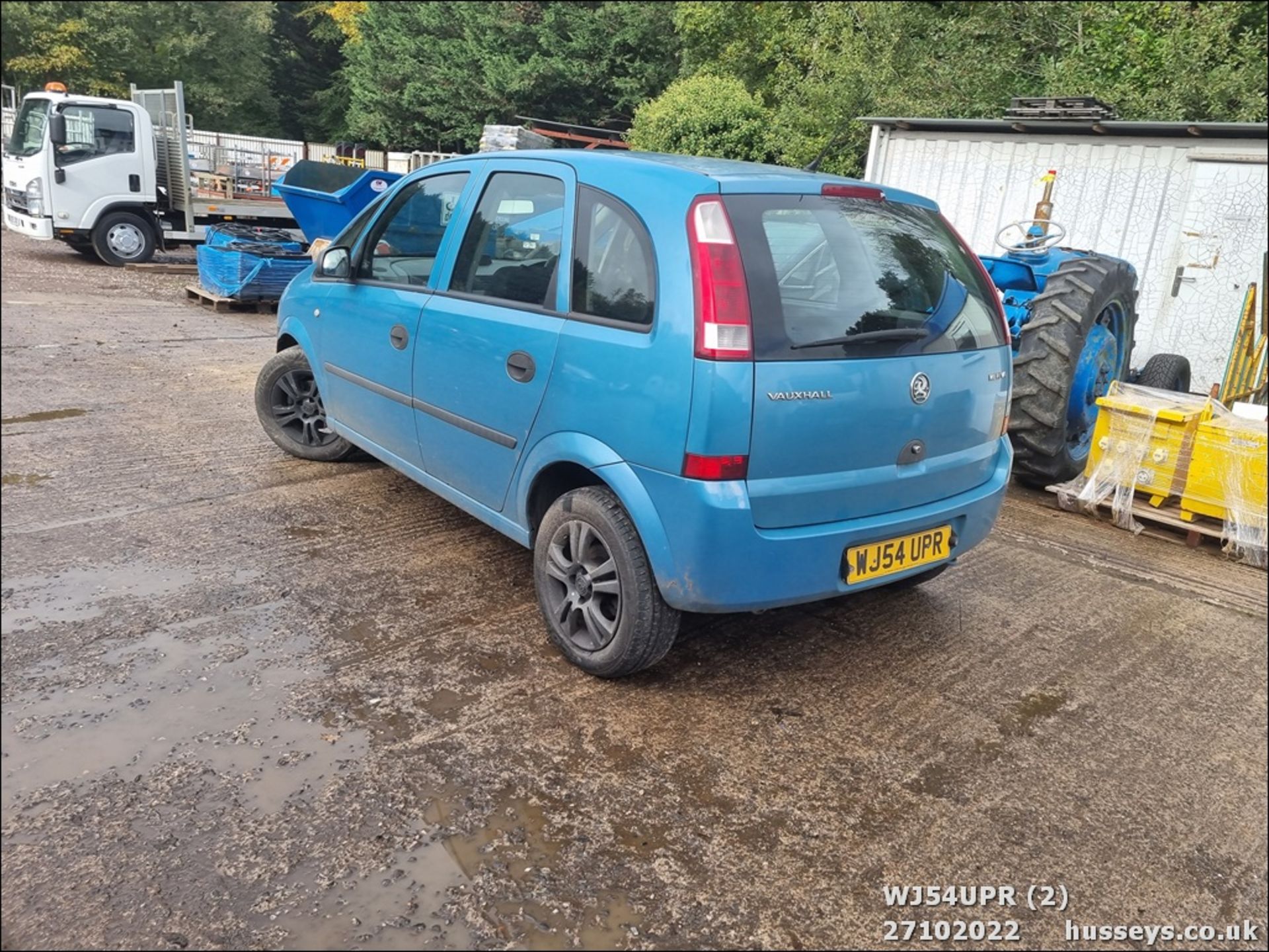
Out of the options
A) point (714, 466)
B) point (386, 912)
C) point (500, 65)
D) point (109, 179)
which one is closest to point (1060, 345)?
point (714, 466)

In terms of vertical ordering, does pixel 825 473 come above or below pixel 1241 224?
below

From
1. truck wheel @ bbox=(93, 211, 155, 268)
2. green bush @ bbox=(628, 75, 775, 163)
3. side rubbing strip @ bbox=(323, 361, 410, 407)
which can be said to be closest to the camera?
side rubbing strip @ bbox=(323, 361, 410, 407)

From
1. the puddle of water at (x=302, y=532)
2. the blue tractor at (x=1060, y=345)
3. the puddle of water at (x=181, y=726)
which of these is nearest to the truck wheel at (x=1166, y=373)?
the blue tractor at (x=1060, y=345)

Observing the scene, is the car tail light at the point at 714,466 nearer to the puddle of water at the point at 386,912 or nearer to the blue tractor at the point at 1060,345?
the puddle of water at the point at 386,912

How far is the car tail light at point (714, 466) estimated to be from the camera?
272 cm

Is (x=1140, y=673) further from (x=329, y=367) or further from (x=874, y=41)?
(x=874, y=41)

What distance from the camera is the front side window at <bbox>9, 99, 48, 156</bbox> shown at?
1213cm

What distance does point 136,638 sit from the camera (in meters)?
3.21

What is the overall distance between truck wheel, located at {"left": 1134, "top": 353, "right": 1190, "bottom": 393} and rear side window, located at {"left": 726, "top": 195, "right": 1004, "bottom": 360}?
14.1ft

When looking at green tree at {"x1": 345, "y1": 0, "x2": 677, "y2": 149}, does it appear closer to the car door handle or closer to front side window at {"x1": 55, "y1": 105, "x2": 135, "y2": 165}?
front side window at {"x1": 55, "y1": 105, "x2": 135, "y2": 165}

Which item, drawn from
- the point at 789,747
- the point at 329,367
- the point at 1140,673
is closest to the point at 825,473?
the point at 789,747

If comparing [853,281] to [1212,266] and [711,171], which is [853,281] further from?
[1212,266]

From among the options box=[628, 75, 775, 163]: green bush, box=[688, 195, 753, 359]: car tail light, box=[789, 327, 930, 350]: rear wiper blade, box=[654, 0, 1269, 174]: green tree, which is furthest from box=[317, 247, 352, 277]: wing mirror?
box=[628, 75, 775, 163]: green bush

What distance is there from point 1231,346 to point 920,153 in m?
3.90
